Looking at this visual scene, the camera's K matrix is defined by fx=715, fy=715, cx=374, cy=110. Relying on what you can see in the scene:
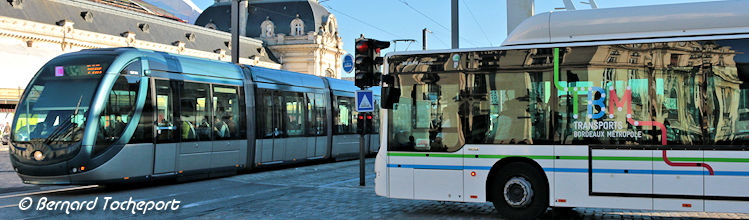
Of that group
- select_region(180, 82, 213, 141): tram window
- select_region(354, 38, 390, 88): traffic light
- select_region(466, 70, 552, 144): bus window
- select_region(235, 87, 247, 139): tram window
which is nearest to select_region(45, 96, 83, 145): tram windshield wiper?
select_region(180, 82, 213, 141): tram window

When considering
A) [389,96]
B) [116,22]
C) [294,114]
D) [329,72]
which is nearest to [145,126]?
[294,114]

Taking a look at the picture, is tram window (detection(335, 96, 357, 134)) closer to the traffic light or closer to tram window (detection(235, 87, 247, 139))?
tram window (detection(235, 87, 247, 139))

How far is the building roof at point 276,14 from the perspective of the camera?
350 feet

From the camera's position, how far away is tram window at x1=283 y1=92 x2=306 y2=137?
1902 centimetres

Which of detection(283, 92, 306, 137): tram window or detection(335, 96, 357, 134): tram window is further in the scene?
detection(335, 96, 357, 134): tram window

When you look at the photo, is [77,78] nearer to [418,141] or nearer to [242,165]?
[242,165]

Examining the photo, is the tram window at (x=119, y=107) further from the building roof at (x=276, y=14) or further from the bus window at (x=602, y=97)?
the building roof at (x=276, y=14)

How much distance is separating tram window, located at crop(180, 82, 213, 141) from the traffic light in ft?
13.0

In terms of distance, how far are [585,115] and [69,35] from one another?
214 feet

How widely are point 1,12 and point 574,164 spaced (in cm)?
6203

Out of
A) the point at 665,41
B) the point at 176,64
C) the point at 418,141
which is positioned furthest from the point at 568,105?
the point at 176,64

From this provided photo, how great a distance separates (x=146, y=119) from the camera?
1399 cm

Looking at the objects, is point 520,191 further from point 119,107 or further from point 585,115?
point 119,107

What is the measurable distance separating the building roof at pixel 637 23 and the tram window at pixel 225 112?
27.9 ft
